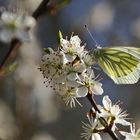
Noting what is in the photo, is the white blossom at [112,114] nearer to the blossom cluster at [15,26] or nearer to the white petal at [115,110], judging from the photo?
the white petal at [115,110]

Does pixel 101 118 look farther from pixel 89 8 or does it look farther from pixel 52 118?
pixel 89 8

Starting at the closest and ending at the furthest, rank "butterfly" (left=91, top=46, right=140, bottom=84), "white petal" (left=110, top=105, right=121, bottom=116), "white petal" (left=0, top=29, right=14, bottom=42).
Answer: "white petal" (left=0, top=29, right=14, bottom=42), "white petal" (left=110, top=105, right=121, bottom=116), "butterfly" (left=91, top=46, right=140, bottom=84)

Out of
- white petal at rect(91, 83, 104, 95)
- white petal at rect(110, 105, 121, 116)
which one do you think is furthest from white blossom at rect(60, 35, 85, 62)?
white petal at rect(110, 105, 121, 116)

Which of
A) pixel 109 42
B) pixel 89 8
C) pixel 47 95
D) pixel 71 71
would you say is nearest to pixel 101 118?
pixel 71 71

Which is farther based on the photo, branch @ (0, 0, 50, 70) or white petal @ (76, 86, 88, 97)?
white petal @ (76, 86, 88, 97)

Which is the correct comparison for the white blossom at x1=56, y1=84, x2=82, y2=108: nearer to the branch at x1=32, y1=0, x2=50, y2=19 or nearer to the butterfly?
the butterfly

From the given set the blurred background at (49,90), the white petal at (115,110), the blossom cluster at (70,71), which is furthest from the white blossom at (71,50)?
the blurred background at (49,90)
